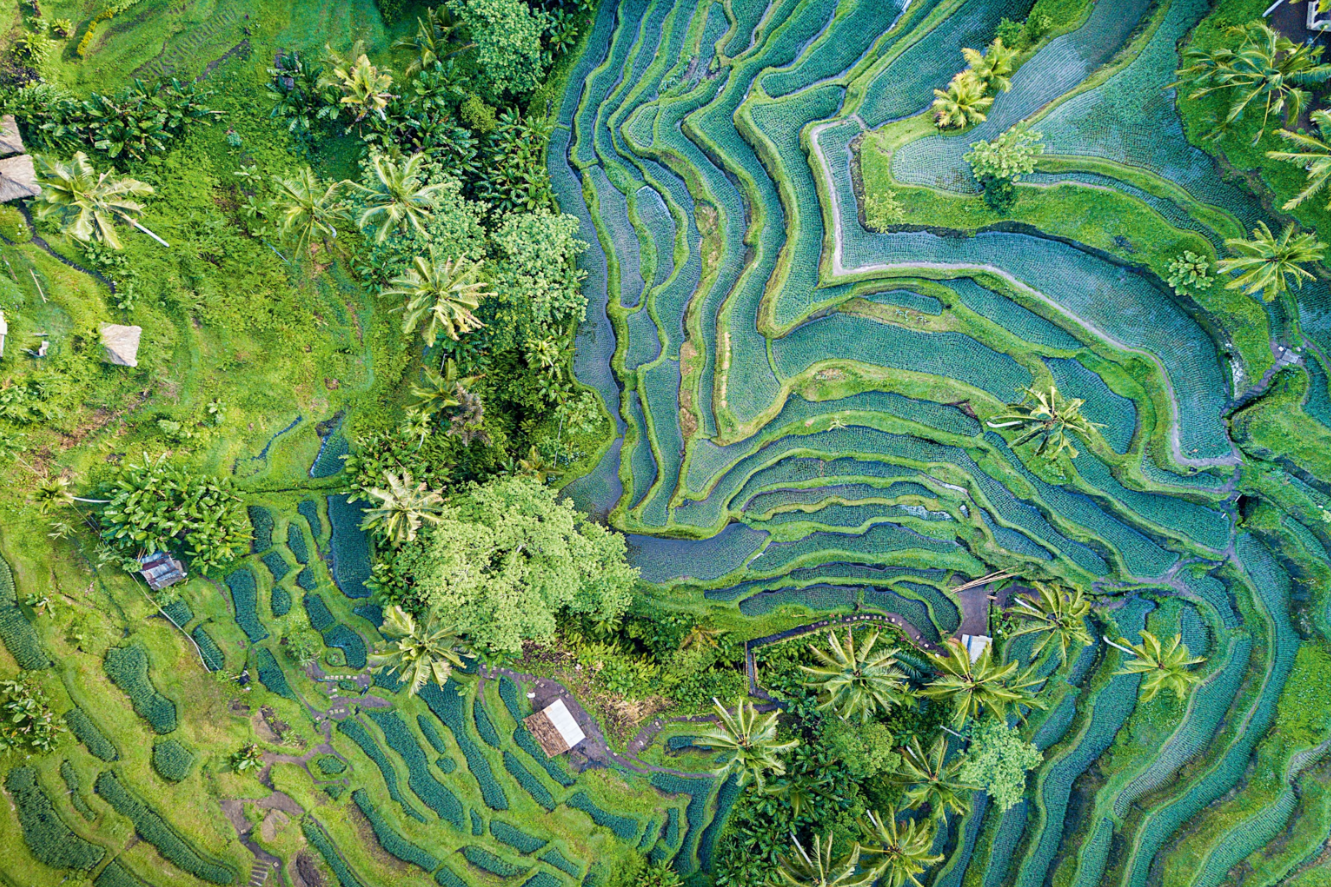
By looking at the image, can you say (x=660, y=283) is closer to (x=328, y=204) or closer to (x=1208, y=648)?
(x=328, y=204)

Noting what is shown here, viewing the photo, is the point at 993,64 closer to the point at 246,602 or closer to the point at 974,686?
the point at 974,686

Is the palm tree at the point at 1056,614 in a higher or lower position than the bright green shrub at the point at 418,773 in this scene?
higher

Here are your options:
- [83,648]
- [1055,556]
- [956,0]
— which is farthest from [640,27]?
[83,648]

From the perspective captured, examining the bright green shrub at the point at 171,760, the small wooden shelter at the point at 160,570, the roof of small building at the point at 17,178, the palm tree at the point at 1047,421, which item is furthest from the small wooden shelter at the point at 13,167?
the palm tree at the point at 1047,421

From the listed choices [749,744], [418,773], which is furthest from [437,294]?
[418,773]

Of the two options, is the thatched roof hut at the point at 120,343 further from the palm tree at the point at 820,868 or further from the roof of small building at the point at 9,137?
the palm tree at the point at 820,868

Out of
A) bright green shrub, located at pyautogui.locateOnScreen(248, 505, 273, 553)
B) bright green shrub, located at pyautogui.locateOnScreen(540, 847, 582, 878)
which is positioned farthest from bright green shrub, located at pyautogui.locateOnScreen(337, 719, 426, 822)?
bright green shrub, located at pyautogui.locateOnScreen(248, 505, 273, 553)
